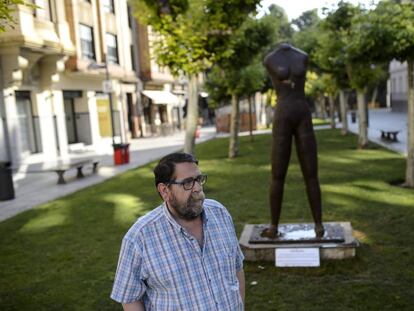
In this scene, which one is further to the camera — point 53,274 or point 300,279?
point 53,274

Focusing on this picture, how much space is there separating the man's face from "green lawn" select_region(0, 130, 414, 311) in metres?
2.53

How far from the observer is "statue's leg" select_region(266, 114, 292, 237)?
5.56 metres

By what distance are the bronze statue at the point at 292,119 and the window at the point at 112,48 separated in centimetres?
2205

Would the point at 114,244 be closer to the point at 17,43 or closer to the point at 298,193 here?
the point at 298,193

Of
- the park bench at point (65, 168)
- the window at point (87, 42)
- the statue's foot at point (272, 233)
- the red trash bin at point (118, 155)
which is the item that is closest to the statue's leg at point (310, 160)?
the statue's foot at point (272, 233)

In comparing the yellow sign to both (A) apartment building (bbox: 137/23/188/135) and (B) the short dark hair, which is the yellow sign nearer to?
(A) apartment building (bbox: 137/23/188/135)

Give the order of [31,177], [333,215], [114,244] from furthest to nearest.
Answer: [31,177] < [333,215] < [114,244]

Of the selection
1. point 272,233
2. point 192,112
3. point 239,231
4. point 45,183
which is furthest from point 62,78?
point 272,233

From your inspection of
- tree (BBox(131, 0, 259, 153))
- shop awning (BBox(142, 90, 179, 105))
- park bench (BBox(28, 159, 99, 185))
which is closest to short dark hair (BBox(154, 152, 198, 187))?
tree (BBox(131, 0, 259, 153))

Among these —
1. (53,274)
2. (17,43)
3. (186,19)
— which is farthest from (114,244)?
(17,43)

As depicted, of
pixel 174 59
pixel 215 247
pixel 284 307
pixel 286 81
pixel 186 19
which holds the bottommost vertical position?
pixel 284 307

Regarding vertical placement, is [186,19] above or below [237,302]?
above

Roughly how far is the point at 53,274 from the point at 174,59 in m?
5.22

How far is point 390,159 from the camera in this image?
13102 millimetres
